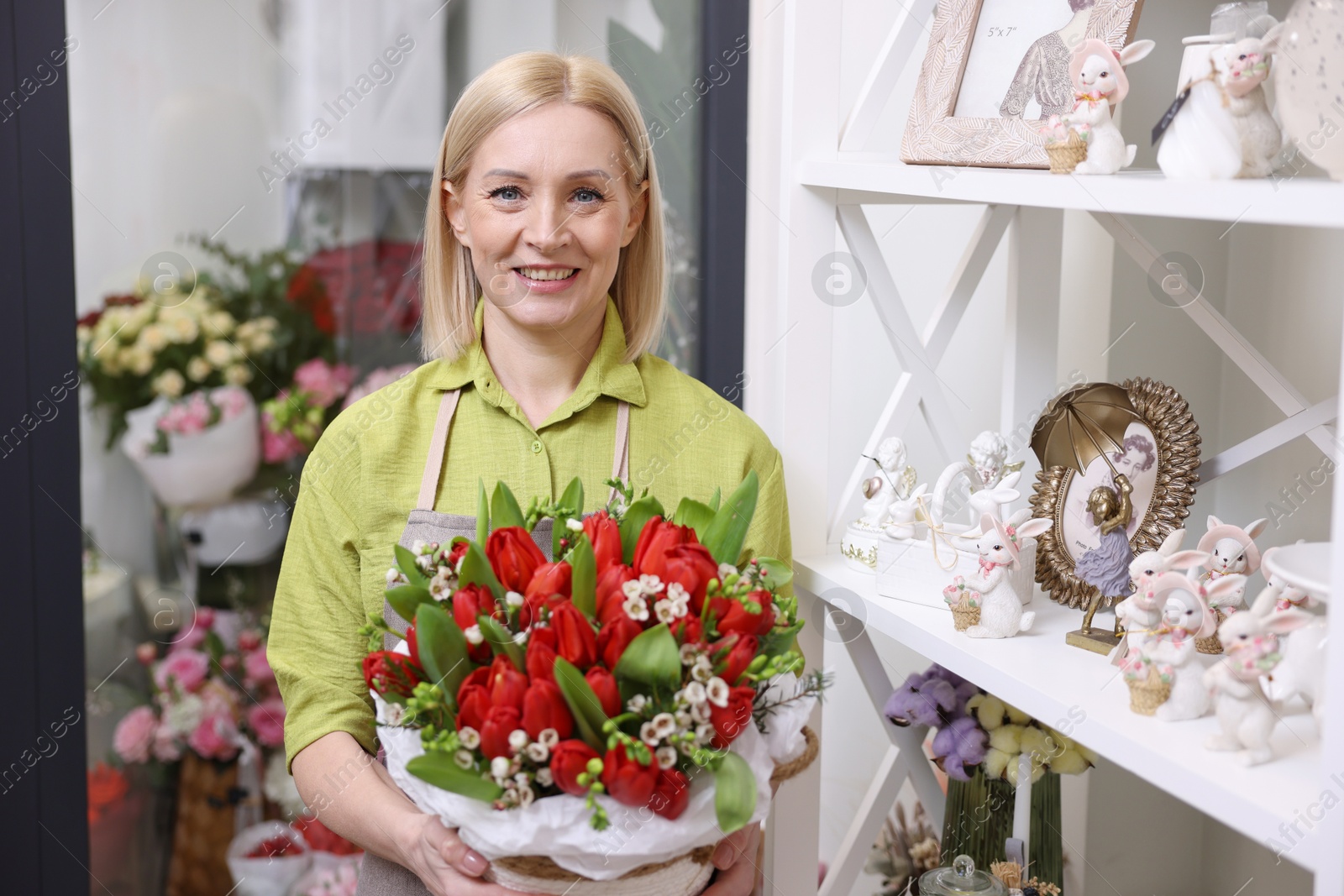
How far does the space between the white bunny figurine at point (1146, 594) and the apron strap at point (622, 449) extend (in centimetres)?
51

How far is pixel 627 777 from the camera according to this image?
0.81 m

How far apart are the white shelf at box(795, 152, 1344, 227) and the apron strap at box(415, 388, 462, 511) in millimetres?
433

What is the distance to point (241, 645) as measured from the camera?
1.83m

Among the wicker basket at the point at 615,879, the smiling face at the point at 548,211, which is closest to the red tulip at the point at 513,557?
the wicker basket at the point at 615,879

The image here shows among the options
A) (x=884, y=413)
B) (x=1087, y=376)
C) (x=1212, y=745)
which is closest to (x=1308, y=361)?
(x=1087, y=376)

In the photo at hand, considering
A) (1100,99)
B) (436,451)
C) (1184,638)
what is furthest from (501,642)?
(1100,99)

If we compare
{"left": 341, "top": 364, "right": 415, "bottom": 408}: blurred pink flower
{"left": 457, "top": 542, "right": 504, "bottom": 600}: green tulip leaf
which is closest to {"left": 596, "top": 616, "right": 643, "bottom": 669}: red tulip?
{"left": 457, "top": 542, "right": 504, "bottom": 600}: green tulip leaf

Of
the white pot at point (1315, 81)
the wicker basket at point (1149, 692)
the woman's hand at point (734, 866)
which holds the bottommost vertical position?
the woman's hand at point (734, 866)

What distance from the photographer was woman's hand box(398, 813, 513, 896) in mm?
966

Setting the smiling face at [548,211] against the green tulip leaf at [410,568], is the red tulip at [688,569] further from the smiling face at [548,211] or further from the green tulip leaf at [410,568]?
the smiling face at [548,211]

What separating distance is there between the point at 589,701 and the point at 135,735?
4.04 ft

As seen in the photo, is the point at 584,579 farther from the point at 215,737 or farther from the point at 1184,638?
the point at 215,737

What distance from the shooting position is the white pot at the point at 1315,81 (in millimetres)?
719

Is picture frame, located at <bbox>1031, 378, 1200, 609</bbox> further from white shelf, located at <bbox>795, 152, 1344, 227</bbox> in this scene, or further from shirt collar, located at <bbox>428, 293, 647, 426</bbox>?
shirt collar, located at <bbox>428, 293, 647, 426</bbox>
